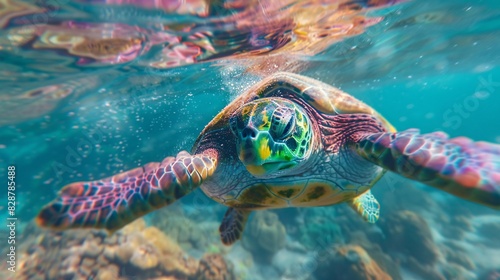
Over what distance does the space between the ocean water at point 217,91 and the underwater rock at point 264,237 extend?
0.15ft

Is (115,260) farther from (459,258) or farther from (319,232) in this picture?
(459,258)

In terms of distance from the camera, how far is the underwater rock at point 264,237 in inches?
332

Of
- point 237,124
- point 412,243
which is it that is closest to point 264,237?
point 412,243

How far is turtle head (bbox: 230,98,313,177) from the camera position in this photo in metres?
2.45

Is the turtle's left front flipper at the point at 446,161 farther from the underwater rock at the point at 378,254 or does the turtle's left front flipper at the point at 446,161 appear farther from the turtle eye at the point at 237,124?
the underwater rock at the point at 378,254

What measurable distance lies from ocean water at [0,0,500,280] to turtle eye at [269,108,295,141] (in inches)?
160

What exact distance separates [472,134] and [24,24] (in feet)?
131

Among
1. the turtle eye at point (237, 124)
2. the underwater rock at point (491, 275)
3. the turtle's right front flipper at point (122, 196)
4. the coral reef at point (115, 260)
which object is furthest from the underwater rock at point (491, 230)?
the turtle's right front flipper at point (122, 196)

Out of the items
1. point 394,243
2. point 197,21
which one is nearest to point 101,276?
point 197,21

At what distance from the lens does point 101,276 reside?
18.4ft

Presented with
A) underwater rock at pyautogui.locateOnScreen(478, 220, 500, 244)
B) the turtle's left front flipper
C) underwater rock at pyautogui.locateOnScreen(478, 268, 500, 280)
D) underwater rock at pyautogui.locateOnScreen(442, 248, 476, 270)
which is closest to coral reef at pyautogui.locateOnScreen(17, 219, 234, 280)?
the turtle's left front flipper

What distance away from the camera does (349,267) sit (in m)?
6.31

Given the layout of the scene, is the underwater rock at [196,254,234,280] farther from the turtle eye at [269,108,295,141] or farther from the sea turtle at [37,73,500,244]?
the turtle eye at [269,108,295,141]

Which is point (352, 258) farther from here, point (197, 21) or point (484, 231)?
point (484, 231)
